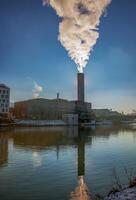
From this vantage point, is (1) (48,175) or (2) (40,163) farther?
(2) (40,163)

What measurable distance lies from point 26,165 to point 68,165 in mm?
5994

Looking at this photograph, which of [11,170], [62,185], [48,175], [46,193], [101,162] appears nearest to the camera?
[46,193]

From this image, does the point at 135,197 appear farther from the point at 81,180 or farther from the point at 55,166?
the point at 55,166

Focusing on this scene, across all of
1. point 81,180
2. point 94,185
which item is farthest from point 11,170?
point 94,185

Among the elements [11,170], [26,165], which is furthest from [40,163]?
[11,170]

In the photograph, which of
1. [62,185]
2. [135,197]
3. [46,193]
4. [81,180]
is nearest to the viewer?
[135,197]

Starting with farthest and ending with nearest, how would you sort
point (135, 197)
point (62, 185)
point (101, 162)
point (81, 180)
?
1. point (101, 162)
2. point (81, 180)
3. point (62, 185)
4. point (135, 197)

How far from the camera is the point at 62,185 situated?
95.6ft

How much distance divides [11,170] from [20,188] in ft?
30.4

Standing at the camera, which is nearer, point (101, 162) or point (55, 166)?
point (55, 166)

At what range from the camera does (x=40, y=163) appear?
43.0 m

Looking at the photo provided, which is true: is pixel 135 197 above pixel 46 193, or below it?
above

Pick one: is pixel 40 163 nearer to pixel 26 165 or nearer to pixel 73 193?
pixel 26 165

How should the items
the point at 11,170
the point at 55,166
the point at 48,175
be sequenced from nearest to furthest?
the point at 48,175 < the point at 11,170 < the point at 55,166
